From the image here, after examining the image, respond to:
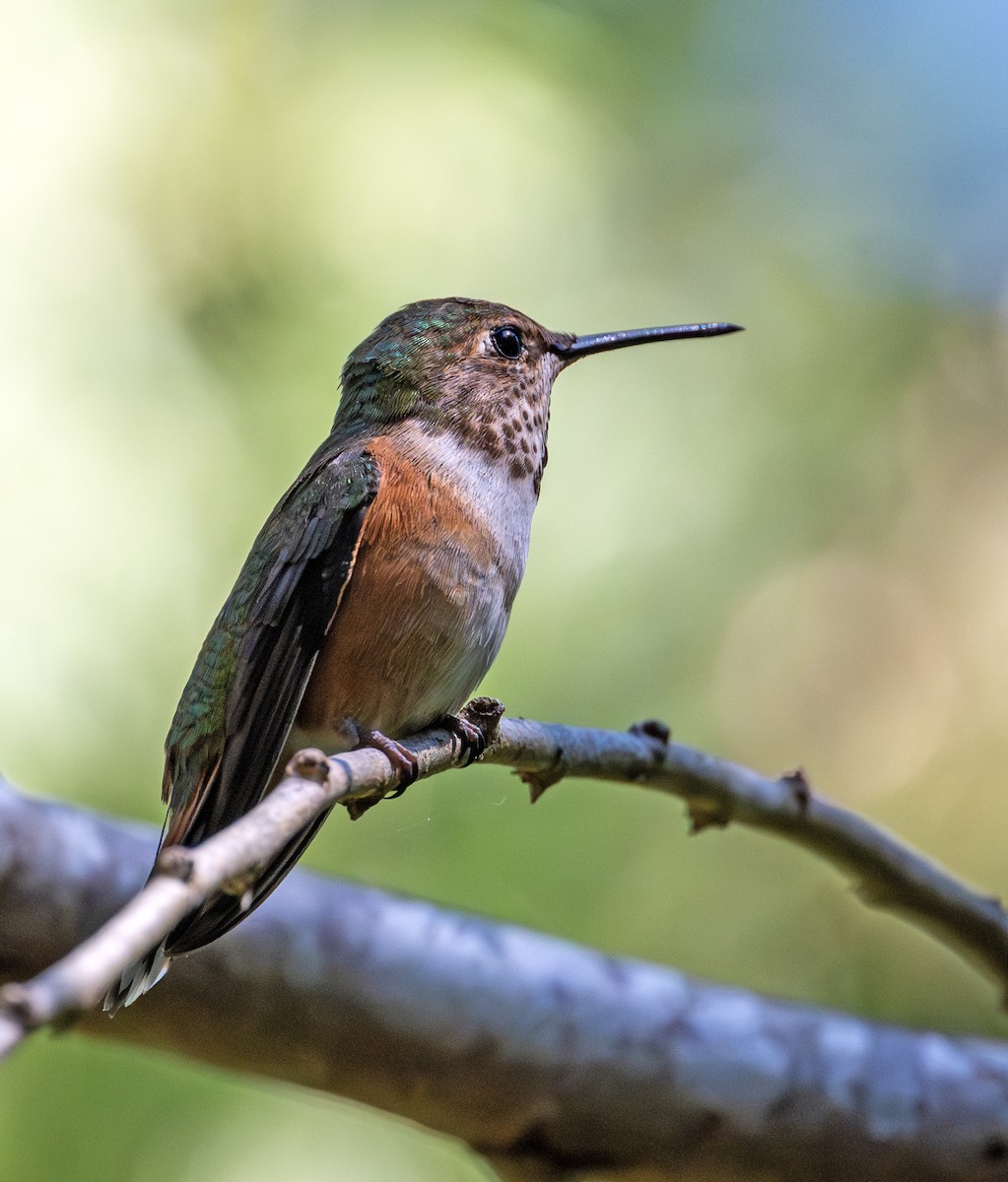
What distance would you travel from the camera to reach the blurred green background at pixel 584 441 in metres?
4.92

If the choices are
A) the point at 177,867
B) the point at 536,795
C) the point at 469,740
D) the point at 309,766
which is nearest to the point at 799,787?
the point at 536,795

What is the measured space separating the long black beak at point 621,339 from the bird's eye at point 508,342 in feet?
0.50

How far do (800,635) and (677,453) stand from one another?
1244mm

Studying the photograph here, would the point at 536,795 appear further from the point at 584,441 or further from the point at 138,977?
the point at 584,441

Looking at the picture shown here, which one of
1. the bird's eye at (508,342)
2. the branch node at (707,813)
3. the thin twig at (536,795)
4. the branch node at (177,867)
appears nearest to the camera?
the thin twig at (536,795)

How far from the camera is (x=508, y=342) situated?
3734mm

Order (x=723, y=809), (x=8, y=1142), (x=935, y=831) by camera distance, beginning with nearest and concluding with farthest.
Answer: (x=723, y=809) → (x=8, y=1142) → (x=935, y=831)

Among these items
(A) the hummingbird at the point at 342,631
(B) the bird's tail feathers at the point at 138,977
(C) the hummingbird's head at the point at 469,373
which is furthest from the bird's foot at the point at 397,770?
(C) the hummingbird's head at the point at 469,373

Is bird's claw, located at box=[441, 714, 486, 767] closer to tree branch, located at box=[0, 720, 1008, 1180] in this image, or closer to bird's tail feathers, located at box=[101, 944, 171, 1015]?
bird's tail feathers, located at box=[101, 944, 171, 1015]

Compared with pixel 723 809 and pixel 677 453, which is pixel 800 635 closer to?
pixel 677 453

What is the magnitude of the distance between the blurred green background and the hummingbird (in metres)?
1.85

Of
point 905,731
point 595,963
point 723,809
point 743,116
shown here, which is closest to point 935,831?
point 905,731

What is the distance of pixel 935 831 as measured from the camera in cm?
557

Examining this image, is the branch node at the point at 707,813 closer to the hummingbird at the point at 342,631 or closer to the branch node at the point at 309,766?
the hummingbird at the point at 342,631
